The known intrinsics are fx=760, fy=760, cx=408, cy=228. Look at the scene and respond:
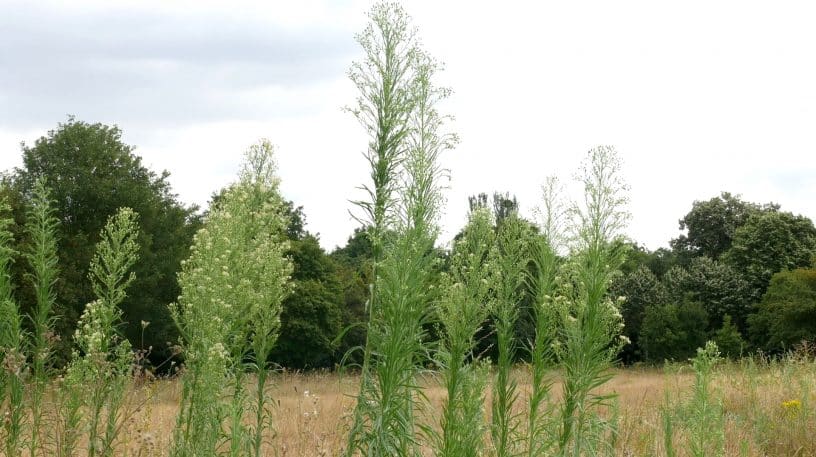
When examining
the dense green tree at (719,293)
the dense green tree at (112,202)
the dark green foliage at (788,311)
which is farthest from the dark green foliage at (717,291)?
the dense green tree at (112,202)

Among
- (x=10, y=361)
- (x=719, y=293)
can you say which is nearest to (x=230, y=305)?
(x=10, y=361)

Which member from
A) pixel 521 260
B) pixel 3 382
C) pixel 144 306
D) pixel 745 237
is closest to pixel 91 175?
pixel 144 306

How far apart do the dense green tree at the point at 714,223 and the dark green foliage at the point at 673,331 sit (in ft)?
39.2

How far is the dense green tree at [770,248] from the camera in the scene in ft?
121

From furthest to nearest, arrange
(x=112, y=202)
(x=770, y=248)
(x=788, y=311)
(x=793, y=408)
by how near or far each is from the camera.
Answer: (x=770, y=248) < (x=788, y=311) < (x=112, y=202) < (x=793, y=408)

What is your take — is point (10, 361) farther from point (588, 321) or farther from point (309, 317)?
point (309, 317)

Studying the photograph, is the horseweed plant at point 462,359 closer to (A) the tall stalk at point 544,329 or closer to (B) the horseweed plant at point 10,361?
(A) the tall stalk at point 544,329

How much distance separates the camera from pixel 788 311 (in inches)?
1182

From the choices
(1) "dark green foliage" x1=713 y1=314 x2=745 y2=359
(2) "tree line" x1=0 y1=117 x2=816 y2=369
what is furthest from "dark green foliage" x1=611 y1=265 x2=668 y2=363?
(1) "dark green foliage" x1=713 y1=314 x2=745 y2=359

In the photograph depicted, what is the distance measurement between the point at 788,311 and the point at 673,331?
14.9 feet

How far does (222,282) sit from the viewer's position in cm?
417

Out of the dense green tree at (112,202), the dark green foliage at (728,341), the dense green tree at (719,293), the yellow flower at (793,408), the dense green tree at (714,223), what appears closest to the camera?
the yellow flower at (793,408)

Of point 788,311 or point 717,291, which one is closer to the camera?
point 788,311

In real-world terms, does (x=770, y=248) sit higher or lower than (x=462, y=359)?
higher
